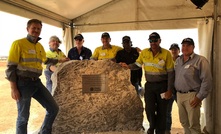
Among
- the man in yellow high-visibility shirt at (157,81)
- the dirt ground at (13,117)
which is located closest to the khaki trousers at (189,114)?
the man in yellow high-visibility shirt at (157,81)

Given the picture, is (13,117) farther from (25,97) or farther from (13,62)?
(13,62)

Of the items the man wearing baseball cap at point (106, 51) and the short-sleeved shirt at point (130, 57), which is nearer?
the short-sleeved shirt at point (130, 57)

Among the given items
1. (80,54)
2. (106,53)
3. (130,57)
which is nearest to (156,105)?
(130,57)

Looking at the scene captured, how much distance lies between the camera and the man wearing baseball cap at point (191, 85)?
112 inches

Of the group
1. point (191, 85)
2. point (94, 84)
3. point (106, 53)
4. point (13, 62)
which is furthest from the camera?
point (106, 53)

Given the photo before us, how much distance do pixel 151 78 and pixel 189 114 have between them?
0.71m

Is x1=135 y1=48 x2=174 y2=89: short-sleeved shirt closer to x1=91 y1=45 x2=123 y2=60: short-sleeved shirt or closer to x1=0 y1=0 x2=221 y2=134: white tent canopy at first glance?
x1=91 y1=45 x2=123 y2=60: short-sleeved shirt

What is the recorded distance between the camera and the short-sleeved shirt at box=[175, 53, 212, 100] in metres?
2.82

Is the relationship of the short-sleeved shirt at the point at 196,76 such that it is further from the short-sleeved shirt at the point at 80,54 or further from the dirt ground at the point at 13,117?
the short-sleeved shirt at the point at 80,54

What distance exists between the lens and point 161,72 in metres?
3.13

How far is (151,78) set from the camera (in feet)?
10.4

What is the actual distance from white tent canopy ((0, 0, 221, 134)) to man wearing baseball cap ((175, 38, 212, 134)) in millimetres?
1173

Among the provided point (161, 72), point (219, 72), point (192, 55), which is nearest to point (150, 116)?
point (161, 72)

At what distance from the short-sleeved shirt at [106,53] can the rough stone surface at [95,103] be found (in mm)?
434
